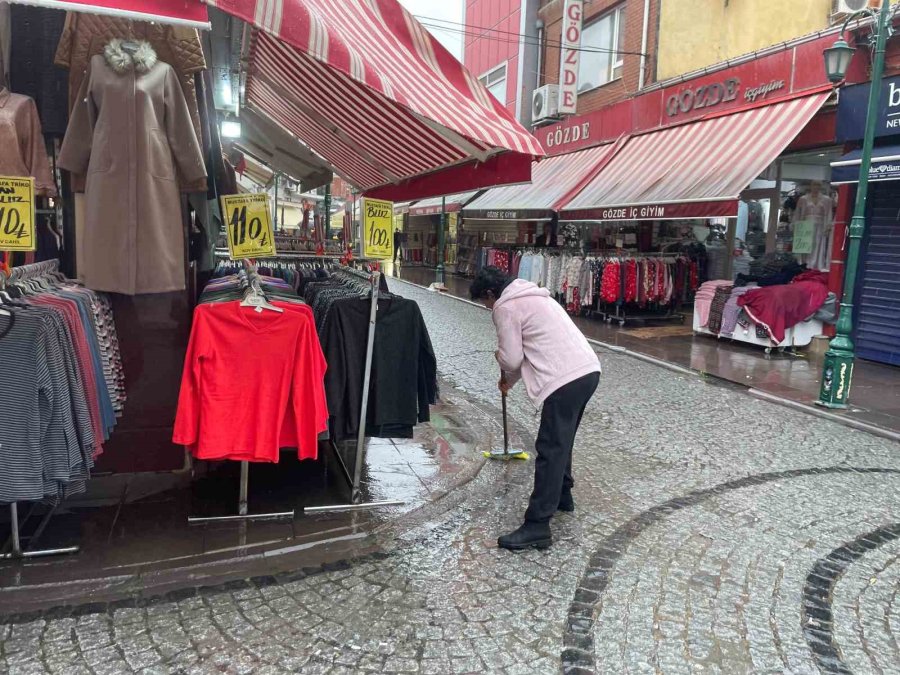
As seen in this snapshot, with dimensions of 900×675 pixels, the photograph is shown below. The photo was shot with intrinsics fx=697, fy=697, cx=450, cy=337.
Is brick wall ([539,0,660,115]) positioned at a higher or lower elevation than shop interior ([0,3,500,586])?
higher

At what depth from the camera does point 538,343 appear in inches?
169

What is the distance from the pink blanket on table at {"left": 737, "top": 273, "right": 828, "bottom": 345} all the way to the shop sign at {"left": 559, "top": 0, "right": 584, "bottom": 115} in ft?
31.4

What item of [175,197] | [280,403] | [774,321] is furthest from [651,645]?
[774,321]

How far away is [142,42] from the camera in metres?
4.59

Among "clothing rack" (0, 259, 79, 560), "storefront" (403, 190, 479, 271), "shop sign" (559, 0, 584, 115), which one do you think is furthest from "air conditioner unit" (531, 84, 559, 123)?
"clothing rack" (0, 259, 79, 560)

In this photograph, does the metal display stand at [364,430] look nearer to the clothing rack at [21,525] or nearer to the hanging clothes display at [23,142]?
the clothing rack at [21,525]

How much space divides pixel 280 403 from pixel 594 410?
14.5 ft

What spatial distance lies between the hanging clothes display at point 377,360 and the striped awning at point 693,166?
7249 mm

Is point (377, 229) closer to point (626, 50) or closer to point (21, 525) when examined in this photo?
point (21, 525)

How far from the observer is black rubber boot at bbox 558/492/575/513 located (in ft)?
16.1

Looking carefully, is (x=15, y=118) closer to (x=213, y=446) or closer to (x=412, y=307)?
(x=213, y=446)

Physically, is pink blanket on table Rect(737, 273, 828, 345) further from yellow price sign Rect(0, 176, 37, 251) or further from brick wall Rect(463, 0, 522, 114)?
brick wall Rect(463, 0, 522, 114)

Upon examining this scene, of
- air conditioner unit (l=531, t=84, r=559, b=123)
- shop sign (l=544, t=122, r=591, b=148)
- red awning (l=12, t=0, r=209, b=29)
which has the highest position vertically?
air conditioner unit (l=531, t=84, r=559, b=123)

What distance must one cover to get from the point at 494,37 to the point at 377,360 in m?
23.3
